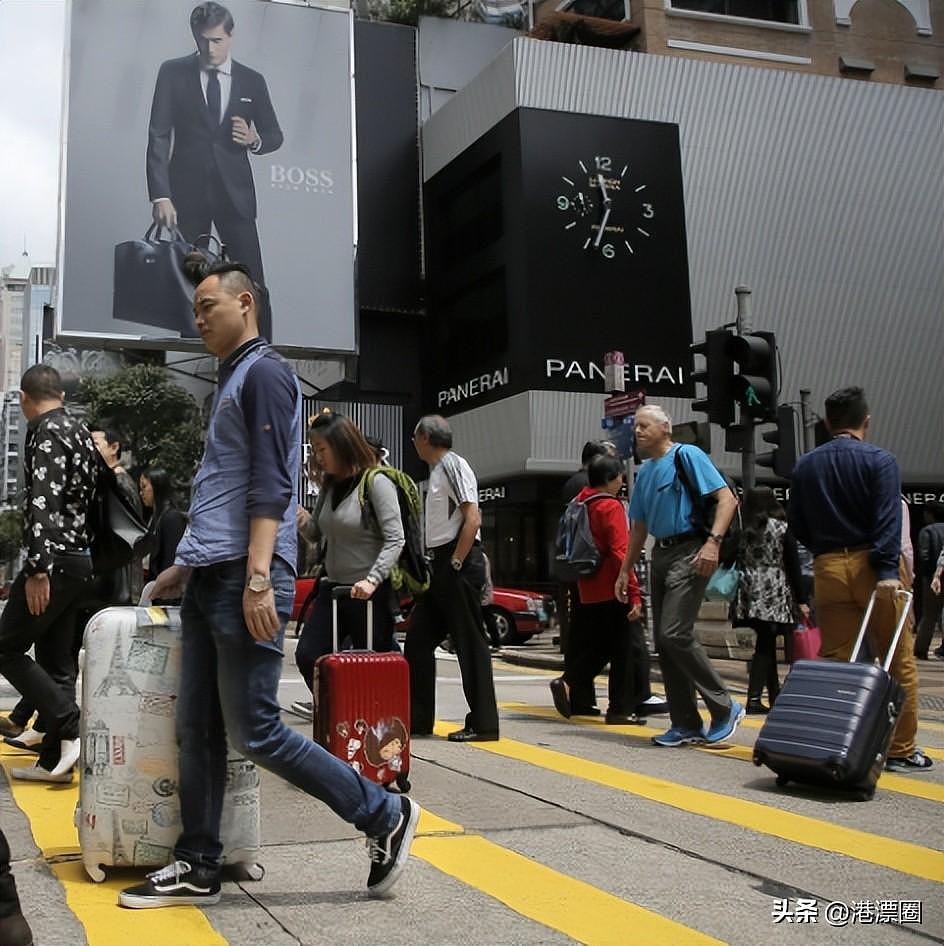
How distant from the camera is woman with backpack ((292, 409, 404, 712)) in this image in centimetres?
587

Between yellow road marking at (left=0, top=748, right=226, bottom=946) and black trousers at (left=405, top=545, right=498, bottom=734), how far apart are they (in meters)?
2.50

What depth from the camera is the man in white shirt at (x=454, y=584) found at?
22.1ft

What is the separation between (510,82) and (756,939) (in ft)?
91.7

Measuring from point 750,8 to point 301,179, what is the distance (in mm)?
13027

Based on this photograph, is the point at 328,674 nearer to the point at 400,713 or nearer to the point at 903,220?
the point at 400,713

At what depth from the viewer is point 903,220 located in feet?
104

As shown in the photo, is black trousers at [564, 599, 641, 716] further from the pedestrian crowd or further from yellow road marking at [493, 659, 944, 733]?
yellow road marking at [493, 659, 944, 733]

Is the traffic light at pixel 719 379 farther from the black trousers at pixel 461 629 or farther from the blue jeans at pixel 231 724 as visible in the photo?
the blue jeans at pixel 231 724

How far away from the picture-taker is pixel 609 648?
26.4 feet

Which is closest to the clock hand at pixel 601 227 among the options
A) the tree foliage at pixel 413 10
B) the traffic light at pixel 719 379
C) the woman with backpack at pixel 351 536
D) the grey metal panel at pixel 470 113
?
the grey metal panel at pixel 470 113

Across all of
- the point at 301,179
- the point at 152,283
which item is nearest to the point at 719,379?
the point at 152,283

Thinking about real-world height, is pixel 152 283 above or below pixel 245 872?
above

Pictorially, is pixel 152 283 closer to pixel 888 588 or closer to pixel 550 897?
pixel 888 588

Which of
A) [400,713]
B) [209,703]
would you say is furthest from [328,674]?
[209,703]
